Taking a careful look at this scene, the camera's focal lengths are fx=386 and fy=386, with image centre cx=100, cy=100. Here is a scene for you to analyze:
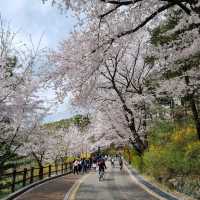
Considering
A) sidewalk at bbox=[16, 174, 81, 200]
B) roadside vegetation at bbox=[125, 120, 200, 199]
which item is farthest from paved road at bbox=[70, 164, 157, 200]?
roadside vegetation at bbox=[125, 120, 200, 199]

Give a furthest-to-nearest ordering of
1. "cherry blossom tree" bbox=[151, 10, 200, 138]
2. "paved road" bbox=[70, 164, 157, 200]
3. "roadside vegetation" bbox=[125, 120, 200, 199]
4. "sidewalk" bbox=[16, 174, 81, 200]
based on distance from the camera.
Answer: "cherry blossom tree" bbox=[151, 10, 200, 138] < "sidewalk" bbox=[16, 174, 81, 200] < "paved road" bbox=[70, 164, 157, 200] < "roadside vegetation" bbox=[125, 120, 200, 199]

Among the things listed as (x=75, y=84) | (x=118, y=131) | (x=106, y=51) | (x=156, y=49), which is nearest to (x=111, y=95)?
(x=118, y=131)

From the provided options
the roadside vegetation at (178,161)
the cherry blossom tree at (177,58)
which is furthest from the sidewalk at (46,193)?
the cherry blossom tree at (177,58)

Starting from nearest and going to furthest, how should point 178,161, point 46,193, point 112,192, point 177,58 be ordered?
point 178,161 < point 46,193 < point 112,192 < point 177,58

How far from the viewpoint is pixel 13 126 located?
20172 millimetres

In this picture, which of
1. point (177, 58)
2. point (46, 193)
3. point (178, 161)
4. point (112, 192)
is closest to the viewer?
point (178, 161)

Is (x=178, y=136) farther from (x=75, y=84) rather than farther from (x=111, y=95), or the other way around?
(x=111, y=95)

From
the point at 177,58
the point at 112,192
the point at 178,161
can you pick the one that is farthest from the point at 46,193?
the point at 177,58

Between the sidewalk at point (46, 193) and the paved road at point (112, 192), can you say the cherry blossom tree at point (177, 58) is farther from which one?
the sidewalk at point (46, 193)

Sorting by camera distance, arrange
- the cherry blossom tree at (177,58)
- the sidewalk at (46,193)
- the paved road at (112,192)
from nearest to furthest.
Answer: the paved road at (112,192) < the sidewalk at (46,193) < the cherry blossom tree at (177,58)

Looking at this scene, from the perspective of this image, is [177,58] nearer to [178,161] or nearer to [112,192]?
[178,161]

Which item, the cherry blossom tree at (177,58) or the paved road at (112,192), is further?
the cherry blossom tree at (177,58)

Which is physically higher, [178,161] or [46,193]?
[178,161]

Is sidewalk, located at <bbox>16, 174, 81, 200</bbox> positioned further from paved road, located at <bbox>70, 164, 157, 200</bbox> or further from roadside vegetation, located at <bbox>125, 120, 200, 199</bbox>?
roadside vegetation, located at <bbox>125, 120, 200, 199</bbox>
